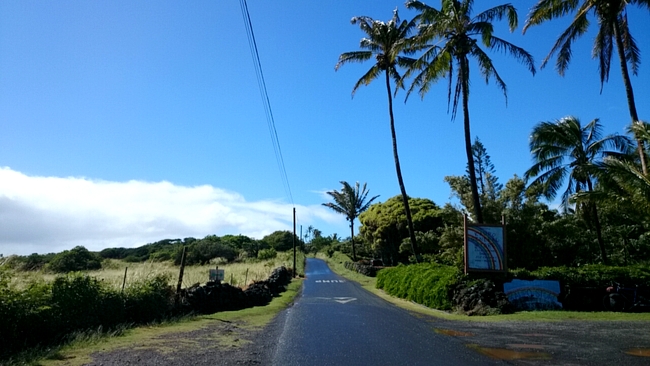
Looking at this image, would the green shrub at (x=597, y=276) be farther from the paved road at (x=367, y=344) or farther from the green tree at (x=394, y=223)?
the green tree at (x=394, y=223)

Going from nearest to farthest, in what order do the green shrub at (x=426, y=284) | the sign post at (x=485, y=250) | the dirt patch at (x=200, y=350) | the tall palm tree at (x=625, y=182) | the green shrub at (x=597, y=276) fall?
the dirt patch at (x=200, y=350) → the tall palm tree at (x=625, y=182) → the green shrub at (x=597, y=276) → the sign post at (x=485, y=250) → the green shrub at (x=426, y=284)

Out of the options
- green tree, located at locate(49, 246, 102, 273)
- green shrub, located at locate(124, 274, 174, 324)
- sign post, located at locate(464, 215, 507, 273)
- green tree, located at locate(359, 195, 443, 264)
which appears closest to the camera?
green shrub, located at locate(124, 274, 174, 324)

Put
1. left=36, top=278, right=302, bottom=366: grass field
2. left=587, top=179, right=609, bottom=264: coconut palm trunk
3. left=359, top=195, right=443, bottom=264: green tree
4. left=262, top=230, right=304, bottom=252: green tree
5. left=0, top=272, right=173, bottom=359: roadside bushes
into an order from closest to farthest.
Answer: left=36, top=278, right=302, bottom=366: grass field, left=0, top=272, right=173, bottom=359: roadside bushes, left=587, top=179, right=609, bottom=264: coconut palm trunk, left=359, top=195, right=443, bottom=264: green tree, left=262, top=230, right=304, bottom=252: green tree

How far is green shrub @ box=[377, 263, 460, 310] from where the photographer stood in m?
21.1

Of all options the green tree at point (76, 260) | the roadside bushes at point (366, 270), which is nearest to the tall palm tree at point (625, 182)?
the roadside bushes at point (366, 270)

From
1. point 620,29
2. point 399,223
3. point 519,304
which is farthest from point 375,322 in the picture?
point 399,223

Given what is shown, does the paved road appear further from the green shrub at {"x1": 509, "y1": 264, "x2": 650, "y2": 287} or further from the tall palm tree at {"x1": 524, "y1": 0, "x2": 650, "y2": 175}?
the tall palm tree at {"x1": 524, "y1": 0, "x2": 650, "y2": 175}

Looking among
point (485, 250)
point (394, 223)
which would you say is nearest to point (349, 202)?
point (394, 223)

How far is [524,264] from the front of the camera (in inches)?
1116

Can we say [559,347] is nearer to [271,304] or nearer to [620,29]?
[271,304]

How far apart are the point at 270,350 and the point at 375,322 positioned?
17.5ft

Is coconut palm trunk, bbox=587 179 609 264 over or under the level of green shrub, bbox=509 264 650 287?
over

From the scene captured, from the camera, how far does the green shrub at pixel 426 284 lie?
2112 centimetres

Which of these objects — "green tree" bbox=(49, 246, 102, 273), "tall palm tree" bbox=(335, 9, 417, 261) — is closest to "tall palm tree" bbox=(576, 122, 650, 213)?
"tall palm tree" bbox=(335, 9, 417, 261)
